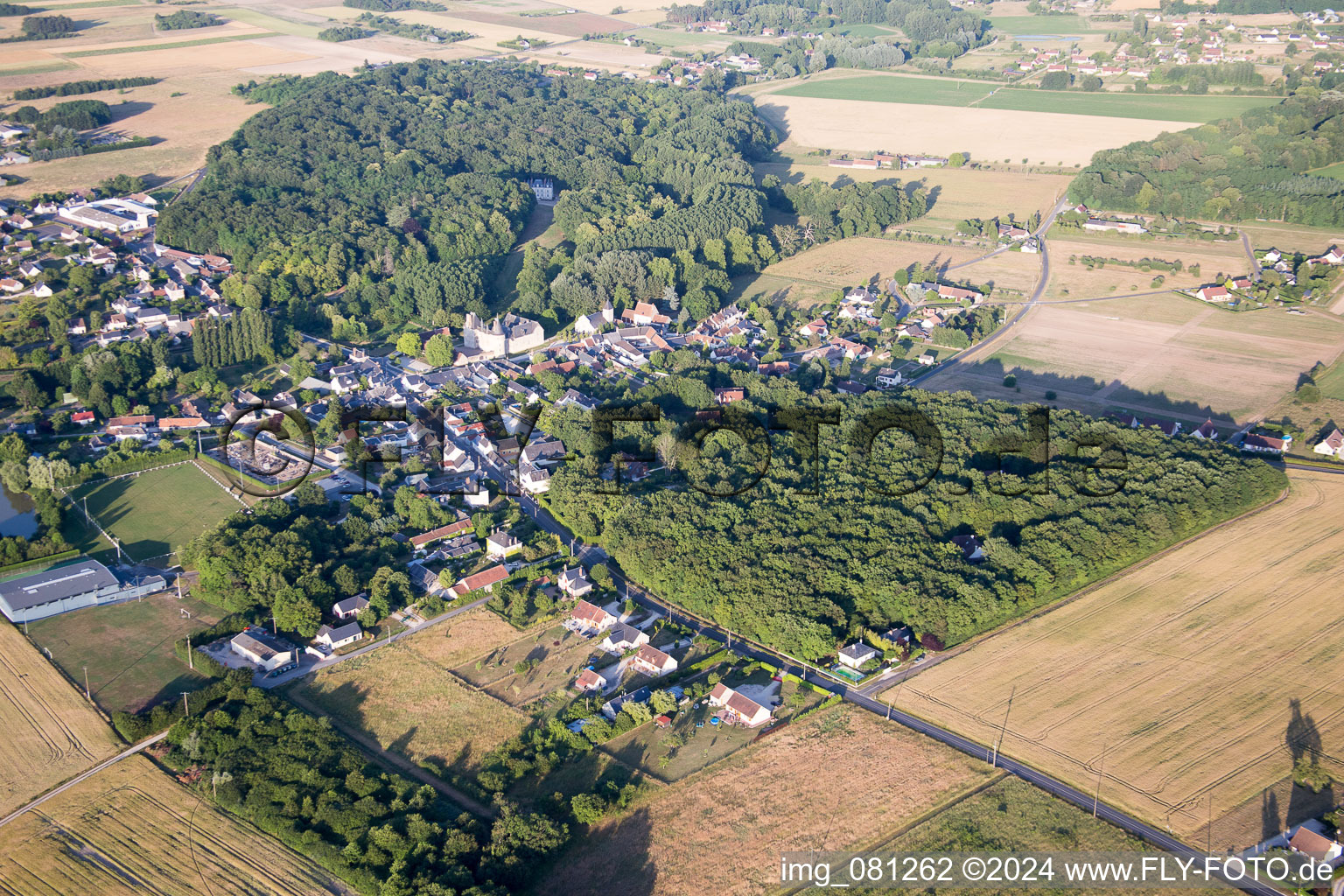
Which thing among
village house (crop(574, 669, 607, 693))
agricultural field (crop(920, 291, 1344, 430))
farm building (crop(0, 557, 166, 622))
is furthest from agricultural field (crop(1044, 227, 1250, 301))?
farm building (crop(0, 557, 166, 622))

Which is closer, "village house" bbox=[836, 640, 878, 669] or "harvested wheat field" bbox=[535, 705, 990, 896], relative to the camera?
"harvested wheat field" bbox=[535, 705, 990, 896]

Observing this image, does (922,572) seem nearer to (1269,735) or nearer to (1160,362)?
(1269,735)

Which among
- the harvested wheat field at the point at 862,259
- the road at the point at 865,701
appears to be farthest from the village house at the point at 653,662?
the harvested wheat field at the point at 862,259

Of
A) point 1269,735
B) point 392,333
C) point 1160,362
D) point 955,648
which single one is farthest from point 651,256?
point 1269,735

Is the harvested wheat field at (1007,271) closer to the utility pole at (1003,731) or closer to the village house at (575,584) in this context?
the utility pole at (1003,731)

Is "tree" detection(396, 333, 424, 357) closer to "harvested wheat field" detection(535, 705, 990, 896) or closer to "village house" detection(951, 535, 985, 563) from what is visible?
"village house" detection(951, 535, 985, 563)

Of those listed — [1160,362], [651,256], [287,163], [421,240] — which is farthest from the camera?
[287,163]
